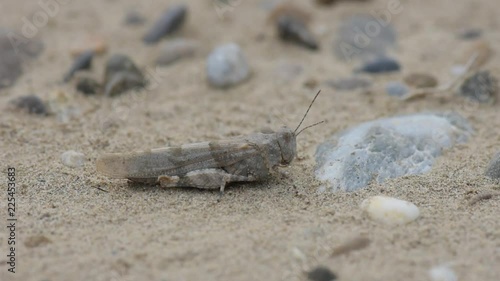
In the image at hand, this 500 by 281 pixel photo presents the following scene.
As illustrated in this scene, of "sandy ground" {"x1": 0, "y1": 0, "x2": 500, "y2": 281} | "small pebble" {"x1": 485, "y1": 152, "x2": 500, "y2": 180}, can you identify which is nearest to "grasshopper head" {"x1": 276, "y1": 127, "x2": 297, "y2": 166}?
"sandy ground" {"x1": 0, "y1": 0, "x2": 500, "y2": 281}

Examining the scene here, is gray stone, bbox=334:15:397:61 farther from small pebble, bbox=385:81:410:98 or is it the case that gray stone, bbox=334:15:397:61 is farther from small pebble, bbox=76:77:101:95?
small pebble, bbox=76:77:101:95

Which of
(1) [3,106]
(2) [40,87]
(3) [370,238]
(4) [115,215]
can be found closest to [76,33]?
(2) [40,87]

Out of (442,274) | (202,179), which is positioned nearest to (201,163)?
(202,179)

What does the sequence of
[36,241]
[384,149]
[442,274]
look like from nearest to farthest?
1. [442,274]
2. [36,241]
3. [384,149]

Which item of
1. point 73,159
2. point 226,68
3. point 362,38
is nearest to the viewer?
point 73,159

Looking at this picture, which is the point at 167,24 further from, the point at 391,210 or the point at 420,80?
the point at 391,210

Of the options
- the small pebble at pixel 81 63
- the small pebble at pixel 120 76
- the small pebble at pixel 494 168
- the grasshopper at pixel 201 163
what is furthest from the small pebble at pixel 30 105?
the small pebble at pixel 494 168
